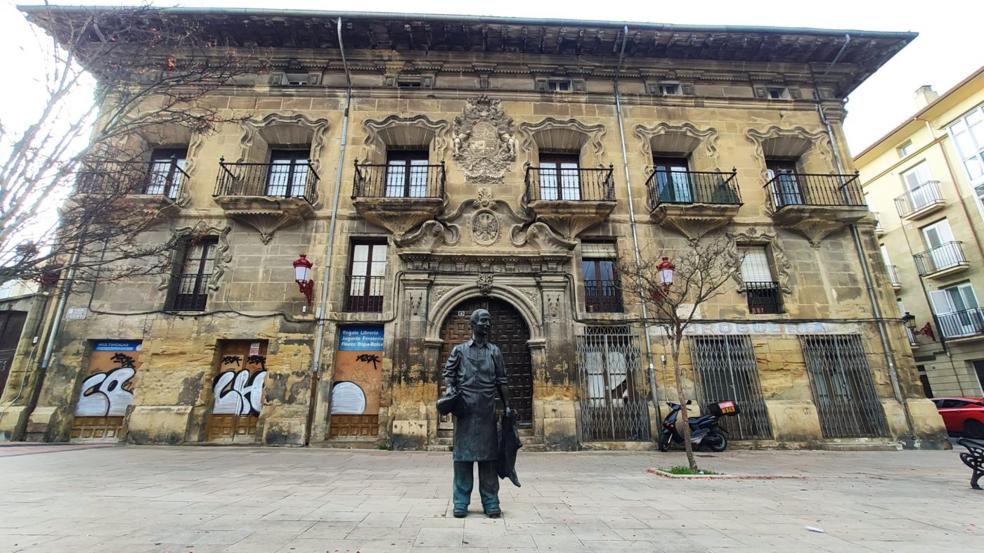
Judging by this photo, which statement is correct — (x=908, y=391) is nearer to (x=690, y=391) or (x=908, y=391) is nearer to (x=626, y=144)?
(x=690, y=391)

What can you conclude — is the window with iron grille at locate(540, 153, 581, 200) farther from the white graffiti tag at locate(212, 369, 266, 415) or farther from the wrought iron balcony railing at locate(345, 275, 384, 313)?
the white graffiti tag at locate(212, 369, 266, 415)

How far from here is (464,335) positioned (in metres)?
10.9

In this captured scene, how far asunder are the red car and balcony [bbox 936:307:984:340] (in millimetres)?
5414

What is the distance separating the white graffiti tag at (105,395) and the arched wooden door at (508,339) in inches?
326

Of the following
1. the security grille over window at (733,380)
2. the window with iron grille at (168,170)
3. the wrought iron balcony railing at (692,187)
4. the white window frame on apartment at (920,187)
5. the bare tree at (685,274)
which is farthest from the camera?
the white window frame on apartment at (920,187)

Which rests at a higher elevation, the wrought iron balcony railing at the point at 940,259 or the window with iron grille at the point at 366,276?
the wrought iron balcony railing at the point at 940,259

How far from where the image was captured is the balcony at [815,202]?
11969 mm

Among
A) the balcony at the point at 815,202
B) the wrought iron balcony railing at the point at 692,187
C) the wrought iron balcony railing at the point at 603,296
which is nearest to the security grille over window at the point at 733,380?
the wrought iron balcony railing at the point at 603,296

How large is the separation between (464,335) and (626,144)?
8142 millimetres

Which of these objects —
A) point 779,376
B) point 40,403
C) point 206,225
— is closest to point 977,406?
point 779,376

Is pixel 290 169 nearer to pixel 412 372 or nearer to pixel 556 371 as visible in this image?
pixel 412 372

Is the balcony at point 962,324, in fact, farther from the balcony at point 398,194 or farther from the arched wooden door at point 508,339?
the balcony at point 398,194

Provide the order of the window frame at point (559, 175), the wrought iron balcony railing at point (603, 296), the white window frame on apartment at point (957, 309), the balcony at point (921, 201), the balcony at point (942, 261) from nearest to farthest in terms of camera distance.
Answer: the wrought iron balcony railing at point (603, 296) → the window frame at point (559, 175) → the white window frame on apartment at point (957, 309) → the balcony at point (942, 261) → the balcony at point (921, 201)

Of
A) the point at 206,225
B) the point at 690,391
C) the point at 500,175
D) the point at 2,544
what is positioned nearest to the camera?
the point at 2,544
